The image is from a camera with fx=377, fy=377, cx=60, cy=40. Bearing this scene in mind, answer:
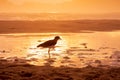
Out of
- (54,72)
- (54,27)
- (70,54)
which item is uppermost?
(54,27)

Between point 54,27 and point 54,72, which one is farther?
point 54,27

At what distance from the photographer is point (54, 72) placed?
11.6 metres

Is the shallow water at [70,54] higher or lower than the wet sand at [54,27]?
lower

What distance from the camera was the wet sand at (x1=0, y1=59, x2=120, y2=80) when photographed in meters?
10.9

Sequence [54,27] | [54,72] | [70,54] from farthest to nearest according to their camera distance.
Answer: [54,27] → [70,54] → [54,72]

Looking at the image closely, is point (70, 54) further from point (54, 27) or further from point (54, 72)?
point (54, 27)

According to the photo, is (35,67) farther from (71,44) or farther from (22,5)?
(22,5)

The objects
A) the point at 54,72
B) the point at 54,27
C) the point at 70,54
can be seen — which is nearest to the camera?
the point at 54,72

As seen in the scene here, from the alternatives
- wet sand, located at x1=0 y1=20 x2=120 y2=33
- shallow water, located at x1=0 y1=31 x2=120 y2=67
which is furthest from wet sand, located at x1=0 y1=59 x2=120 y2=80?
wet sand, located at x1=0 y1=20 x2=120 y2=33

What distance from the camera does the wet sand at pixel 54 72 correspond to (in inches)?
428

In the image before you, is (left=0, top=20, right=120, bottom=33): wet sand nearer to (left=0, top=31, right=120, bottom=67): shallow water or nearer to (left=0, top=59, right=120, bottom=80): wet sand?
(left=0, top=31, right=120, bottom=67): shallow water

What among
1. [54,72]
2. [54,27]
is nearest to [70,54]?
[54,72]

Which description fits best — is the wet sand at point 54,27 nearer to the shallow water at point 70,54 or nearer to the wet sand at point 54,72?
the shallow water at point 70,54

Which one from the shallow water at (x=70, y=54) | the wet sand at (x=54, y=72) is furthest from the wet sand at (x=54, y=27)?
the wet sand at (x=54, y=72)
